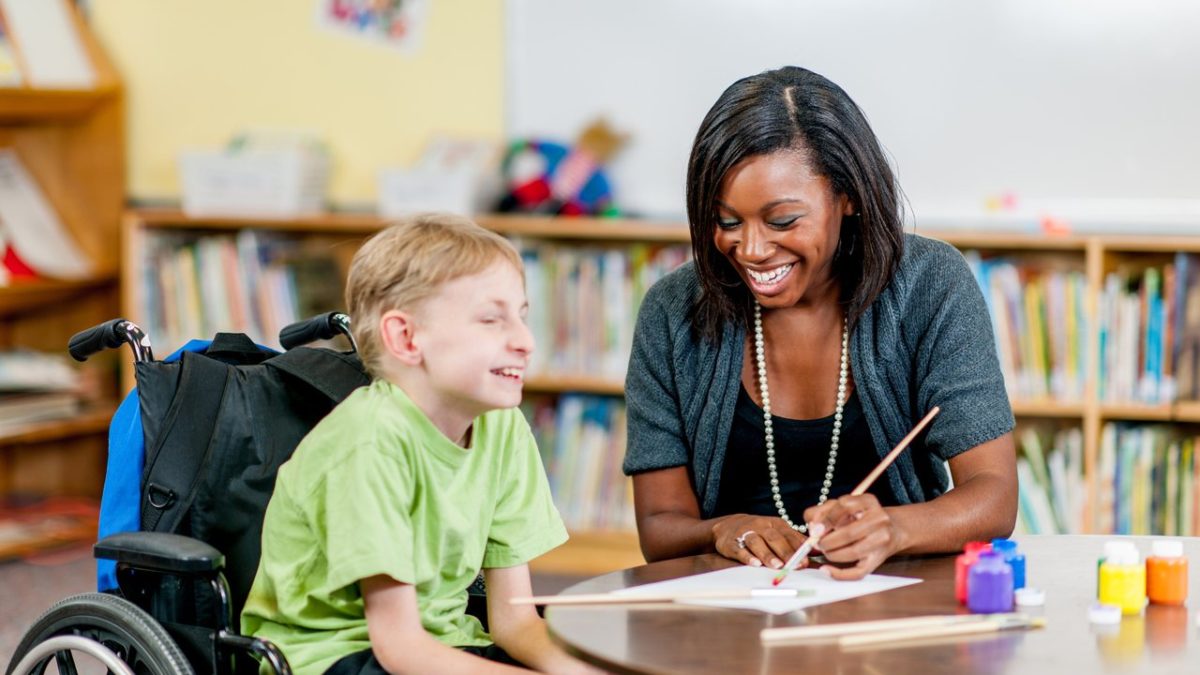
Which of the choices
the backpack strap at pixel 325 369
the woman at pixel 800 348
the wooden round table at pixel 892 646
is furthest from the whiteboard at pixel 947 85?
the wooden round table at pixel 892 646

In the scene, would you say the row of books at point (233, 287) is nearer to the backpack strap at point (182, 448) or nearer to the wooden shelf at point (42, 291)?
the wooden shelf at point (42, 291)

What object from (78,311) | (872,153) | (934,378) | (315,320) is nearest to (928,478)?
(934,378)

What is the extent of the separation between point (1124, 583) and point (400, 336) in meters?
0.74

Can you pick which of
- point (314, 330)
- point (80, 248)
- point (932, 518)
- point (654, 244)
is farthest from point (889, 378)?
point (80, 248)

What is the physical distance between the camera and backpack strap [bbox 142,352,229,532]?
1724mm

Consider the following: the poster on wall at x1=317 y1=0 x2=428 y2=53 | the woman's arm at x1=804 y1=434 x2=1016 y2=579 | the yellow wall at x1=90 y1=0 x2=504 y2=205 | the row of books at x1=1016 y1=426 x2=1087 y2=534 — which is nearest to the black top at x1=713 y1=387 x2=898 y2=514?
the woman's arm at x1=804 y1=434 x2=1016 y2=579

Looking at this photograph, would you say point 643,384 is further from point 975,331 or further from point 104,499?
point 104,499

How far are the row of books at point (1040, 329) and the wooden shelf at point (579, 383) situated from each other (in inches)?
35.9

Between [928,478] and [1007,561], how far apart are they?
52 cm

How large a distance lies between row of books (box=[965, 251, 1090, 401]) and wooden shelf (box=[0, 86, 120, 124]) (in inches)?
91.6

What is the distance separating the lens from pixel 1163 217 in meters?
3.47

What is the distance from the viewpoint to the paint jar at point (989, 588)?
4.60 ft

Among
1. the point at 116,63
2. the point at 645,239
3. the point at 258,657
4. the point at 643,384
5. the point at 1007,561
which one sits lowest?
the point at 258,657

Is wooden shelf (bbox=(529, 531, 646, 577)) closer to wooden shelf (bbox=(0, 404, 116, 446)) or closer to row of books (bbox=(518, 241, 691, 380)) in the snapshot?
row of books (bbox=(518, 241, 691, 380))
